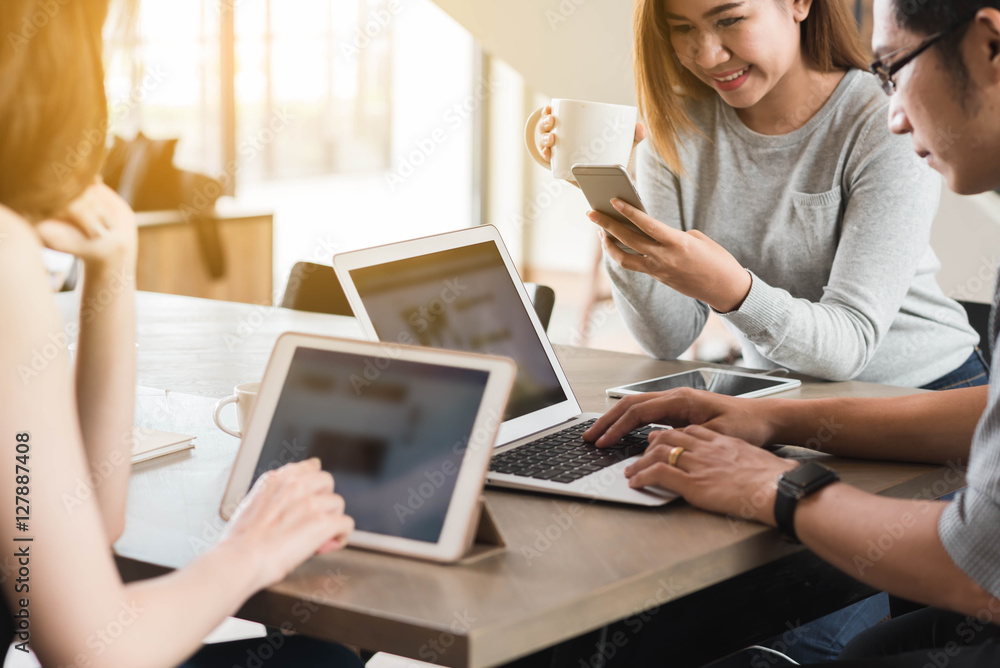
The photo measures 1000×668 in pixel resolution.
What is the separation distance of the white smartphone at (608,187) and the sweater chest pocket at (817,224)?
0.41 meters

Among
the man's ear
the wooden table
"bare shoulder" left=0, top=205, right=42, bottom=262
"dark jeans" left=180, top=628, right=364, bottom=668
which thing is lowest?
"dark jeans" left=180, top=628, right=364, bottom=668

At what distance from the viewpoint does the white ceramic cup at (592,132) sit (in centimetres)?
137

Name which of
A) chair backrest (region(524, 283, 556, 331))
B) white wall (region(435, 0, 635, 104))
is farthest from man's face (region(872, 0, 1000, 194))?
white wall (region(435, 0, 635, 104))

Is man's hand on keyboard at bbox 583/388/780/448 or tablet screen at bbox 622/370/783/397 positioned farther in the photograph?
tablet screen at bbox 622/370/783/397

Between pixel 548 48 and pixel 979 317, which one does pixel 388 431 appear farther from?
pixel 548 48

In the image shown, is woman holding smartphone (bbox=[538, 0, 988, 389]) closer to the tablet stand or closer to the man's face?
the man's face

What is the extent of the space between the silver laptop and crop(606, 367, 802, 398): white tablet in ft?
0.60

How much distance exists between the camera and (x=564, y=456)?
42.1 inches

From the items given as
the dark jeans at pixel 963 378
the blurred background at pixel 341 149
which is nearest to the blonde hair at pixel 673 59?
the dark jeans at pixel 963 378

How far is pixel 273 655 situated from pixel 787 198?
1076 mm

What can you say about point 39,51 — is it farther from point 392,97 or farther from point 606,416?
point 392,97

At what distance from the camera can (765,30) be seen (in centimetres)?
157

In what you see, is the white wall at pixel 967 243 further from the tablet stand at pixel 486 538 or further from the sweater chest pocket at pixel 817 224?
the tablet stand at pixel 486 538

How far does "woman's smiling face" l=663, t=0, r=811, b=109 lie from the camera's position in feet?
5.10
